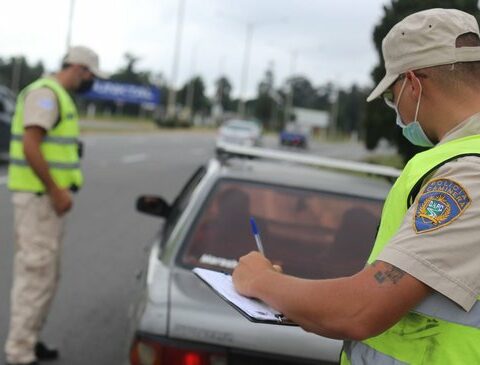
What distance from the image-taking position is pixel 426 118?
164cm

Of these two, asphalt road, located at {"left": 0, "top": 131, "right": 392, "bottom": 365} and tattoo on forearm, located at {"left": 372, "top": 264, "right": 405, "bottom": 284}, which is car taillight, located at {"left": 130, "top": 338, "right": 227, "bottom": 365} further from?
tattoo on forearm, located at {"left": 372, "top": 264, "right": 405, "bottom": 284}

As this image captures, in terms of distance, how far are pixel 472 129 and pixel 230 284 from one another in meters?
0.68

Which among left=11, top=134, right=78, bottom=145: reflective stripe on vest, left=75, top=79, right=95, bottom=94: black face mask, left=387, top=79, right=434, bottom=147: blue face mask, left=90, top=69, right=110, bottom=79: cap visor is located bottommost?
left=11, top=134, right=78, bottom=145: reflective stripe on vest

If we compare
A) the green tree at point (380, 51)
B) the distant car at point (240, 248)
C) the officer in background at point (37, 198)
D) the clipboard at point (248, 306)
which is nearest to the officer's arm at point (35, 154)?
the officer in background at point (37, 198)

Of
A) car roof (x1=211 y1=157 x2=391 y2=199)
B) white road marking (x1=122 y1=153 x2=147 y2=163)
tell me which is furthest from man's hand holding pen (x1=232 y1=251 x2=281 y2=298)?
white road marking (x1=122 y1=153 x2=147 y2=163)

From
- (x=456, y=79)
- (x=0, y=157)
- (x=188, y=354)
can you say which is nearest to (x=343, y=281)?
(x=456, y=79)

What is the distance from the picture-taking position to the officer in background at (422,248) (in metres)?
1.41

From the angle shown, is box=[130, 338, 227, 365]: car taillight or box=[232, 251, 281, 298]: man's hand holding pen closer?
box=[232, 251, 281, 298]: man's hand holding pen

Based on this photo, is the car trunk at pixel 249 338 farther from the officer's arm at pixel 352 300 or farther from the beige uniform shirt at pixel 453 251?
the beige uniform shirt at pixel 453 251

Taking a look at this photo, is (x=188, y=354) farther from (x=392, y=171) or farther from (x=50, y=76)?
(x=50, y=76)

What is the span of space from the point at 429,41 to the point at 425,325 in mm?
621

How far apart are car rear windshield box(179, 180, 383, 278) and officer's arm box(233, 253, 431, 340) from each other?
5.78ft

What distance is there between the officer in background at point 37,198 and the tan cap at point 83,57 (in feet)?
0.71

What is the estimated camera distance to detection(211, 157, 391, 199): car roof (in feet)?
12.5
